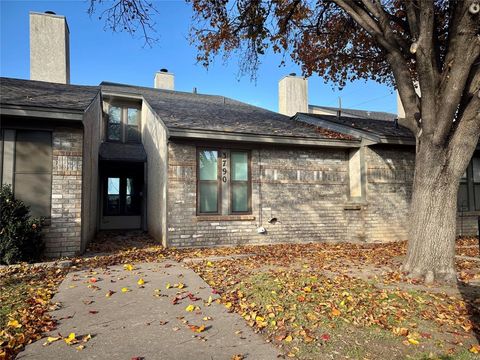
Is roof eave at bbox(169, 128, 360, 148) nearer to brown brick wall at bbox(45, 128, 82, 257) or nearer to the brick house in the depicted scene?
the brick house

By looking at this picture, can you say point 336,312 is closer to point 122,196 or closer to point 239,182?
point 239,182

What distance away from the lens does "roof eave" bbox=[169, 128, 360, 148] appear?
9250 mm

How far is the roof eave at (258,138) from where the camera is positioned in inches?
364

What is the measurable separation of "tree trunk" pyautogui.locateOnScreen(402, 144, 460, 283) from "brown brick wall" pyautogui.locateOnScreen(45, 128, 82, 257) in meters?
7.21

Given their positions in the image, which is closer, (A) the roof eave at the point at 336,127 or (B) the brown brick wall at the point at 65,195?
(B) the brown brick wall at the point at 65,195

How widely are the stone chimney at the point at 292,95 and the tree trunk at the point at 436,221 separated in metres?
17.0

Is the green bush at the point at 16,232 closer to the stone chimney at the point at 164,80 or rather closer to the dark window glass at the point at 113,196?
the dark window glass at the point at 113,196

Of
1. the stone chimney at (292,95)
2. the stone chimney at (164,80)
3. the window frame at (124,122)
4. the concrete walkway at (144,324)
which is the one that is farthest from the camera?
the stone chimney at (292,95)

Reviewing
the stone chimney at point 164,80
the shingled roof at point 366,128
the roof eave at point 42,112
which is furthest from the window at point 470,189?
the stone chimney at point 164,80

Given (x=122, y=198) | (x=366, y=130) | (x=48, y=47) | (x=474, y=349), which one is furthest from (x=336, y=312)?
(x=48, y=47)

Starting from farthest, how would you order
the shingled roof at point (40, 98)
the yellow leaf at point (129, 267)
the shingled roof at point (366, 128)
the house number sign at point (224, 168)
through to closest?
the shingled roof at point (366, 128) → the house number sign at point (224, 168) → the shingled roof at point (40, 98) → the yellow leaf at point (129, 267)

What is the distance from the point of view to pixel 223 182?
998 centimetres

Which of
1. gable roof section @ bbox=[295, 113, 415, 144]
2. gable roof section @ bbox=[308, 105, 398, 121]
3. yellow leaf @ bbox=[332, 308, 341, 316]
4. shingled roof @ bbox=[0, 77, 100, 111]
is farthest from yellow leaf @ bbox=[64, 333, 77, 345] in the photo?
gable roof section @ bbox=[308, 105, 398, 121]

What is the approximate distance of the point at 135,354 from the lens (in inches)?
131
